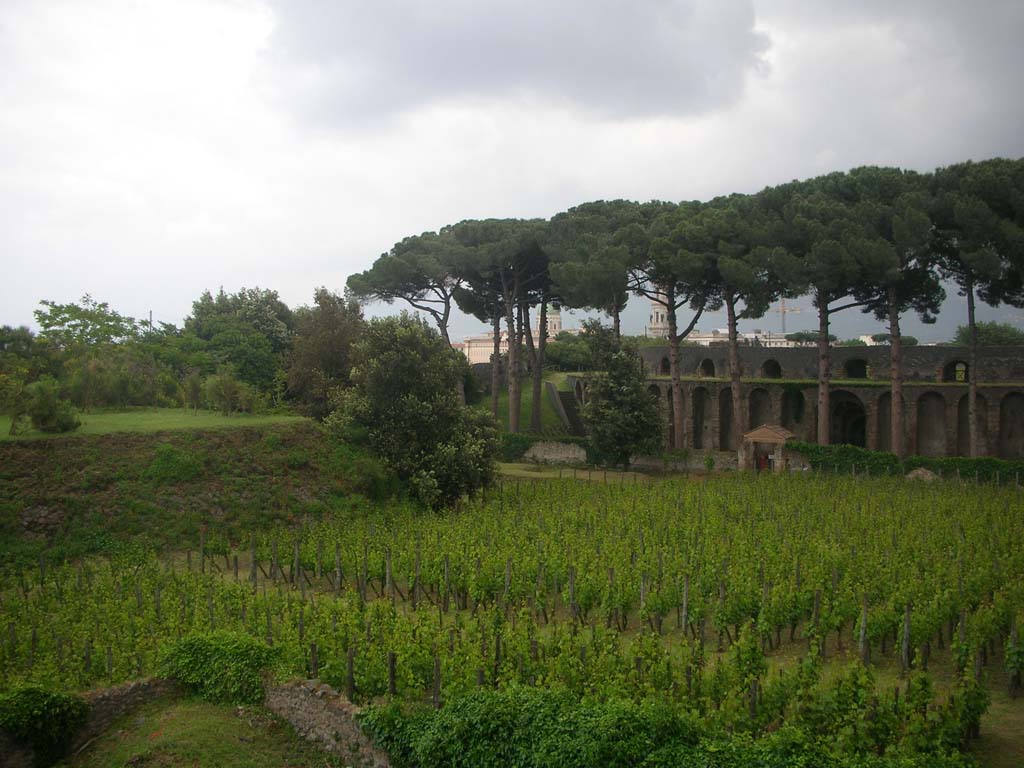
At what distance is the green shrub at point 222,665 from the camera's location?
517 inches

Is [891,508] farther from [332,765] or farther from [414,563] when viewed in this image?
[332,765]

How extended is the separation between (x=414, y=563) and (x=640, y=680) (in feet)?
28.2

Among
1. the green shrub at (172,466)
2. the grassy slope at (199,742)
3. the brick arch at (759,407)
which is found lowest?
the grassy slope at (199,742)

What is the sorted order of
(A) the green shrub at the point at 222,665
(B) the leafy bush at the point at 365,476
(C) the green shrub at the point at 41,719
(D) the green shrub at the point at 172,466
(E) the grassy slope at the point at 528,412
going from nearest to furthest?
1. (C) the green shrub at the point at 41,719
2. (A) the green shrub at the point at 222,665
3. (D) the green shrub at the point at 172,466
4. (B) the leafy bush at the point at 365,476
5. (E) the grassy slope at the point at 528,412

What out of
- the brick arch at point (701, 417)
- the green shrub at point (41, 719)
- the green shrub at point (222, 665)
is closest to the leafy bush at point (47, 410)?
the green shrub at point (222, 665)

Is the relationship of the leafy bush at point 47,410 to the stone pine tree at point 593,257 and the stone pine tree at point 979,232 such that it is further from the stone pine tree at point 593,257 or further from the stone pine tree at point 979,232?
the stone pine tree at point 979,232

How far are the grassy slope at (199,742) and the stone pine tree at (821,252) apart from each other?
98.1 feet

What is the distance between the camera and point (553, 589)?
18156mm

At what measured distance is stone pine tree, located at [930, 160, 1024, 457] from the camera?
32.1 metres

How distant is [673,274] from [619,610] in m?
27.1

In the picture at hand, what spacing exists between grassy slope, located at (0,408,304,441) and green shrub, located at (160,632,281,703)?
1460 centimetres

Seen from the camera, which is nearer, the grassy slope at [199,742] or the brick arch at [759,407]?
the grassy slope at [199,742]

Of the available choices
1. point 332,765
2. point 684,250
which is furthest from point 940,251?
point 332,765

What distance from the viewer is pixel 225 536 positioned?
23969mm
